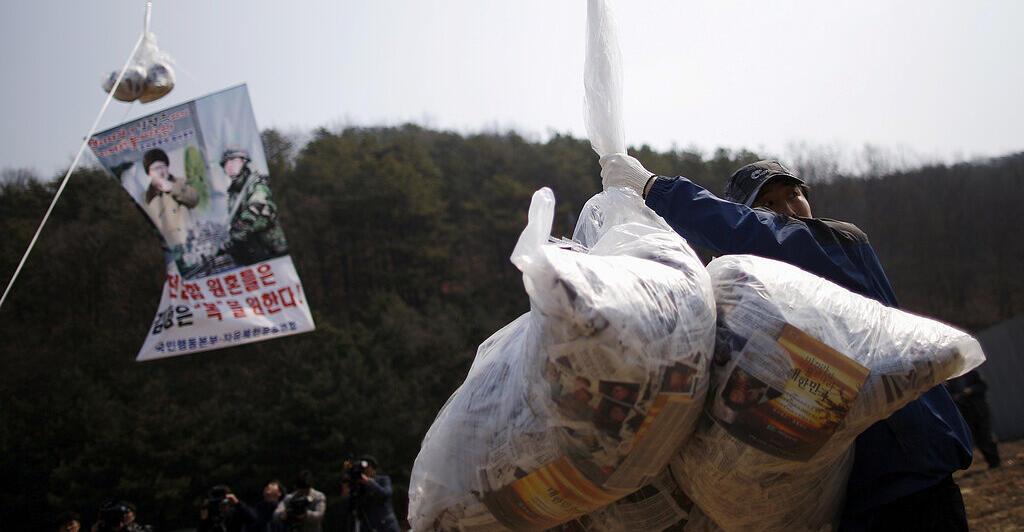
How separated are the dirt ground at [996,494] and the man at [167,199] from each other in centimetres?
663

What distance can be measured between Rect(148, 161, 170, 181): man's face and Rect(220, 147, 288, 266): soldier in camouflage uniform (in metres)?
0.50

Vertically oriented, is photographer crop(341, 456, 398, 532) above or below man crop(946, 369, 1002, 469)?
above

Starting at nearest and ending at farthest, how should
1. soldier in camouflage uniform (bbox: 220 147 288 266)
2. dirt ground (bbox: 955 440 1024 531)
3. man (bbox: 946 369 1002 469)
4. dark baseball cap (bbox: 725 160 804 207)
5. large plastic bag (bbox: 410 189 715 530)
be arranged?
large plastic bag (bbox: 410 189 715 530) < dark baseball cap (bbox: 725 160 804 207) < dirt ground (bbox: 955 440 1024 531) < soldier in camouflage uniform (bbox: 220 147 288 266) < man (bbox: 946 369 1002 469)

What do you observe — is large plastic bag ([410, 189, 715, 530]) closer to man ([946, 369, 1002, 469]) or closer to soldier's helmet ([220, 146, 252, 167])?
soldier's helmet ([220, 146, 252, 167])

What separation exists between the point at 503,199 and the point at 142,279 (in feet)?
32.4

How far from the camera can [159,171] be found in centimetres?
741

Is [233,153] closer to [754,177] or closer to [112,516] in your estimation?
[112,516]

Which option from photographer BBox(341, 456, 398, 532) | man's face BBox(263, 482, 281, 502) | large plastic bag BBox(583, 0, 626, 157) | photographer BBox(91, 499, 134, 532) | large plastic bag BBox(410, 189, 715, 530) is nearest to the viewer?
large plastic bag BBox(410, 189, 715, 530)

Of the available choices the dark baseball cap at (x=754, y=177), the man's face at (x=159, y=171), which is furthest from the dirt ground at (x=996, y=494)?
the man's face at (x=159, y=171)

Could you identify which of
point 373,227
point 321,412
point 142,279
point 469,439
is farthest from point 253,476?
point 469,439

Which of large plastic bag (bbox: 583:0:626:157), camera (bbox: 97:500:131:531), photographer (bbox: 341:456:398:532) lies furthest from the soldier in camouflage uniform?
large plastic bag (bbox: 583:0:626:157)

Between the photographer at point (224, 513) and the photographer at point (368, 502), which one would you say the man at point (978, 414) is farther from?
the photographer at point (224, 513)

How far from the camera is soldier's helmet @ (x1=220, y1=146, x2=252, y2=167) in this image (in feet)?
25.5

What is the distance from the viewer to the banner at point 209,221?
7344 millimetres
